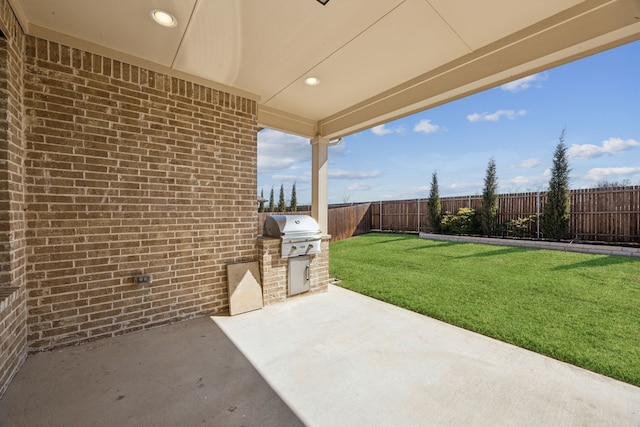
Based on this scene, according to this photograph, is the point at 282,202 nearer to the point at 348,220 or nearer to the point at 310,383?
the point at 348,220

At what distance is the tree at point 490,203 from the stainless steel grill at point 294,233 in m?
8.60

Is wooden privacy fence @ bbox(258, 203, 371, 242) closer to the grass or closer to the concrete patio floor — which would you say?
the grass

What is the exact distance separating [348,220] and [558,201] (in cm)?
755

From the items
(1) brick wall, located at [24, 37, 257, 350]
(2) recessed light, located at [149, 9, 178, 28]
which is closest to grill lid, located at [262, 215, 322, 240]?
(1) brick wall, located at [24, 37, 257, 350]

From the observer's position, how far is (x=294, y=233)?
3.98 m

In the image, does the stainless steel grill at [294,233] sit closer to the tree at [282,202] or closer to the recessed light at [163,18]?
the recessed light at [163,18]

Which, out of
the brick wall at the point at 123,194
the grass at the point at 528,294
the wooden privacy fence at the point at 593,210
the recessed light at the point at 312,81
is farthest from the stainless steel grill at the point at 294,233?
the wooden privacy fence at the point at 593,210

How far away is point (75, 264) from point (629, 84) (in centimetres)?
1312

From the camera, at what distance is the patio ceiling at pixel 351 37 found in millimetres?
2137

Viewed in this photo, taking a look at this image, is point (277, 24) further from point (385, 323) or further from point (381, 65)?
point (385, 323)

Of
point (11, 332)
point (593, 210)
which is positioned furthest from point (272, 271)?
point (593, 210)

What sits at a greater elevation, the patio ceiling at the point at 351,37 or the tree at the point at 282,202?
the patio ceiling at the point at 351,37

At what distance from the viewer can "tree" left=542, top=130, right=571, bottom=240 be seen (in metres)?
8.29

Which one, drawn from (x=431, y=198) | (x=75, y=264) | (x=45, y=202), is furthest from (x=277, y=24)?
(x=431, y=198)
